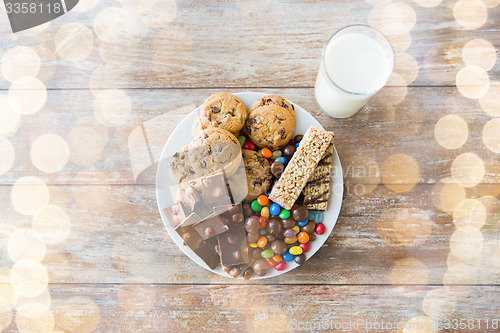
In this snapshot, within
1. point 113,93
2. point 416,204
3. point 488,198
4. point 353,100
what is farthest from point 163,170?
point 488,198

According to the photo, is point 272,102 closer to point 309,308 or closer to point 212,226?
point 212,226

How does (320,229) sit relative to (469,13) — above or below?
below

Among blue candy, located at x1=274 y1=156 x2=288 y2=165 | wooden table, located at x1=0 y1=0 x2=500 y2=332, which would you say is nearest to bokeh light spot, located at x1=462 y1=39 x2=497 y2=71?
wooden table, located at x1=0 y1=0 x2=500 y2=332

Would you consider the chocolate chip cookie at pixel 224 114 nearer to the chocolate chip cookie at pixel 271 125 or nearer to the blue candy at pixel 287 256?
the chocolate chip cookie at pixel 271 125

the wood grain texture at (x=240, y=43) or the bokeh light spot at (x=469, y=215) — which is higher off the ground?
the wood grain texture at (x=240, y=43)

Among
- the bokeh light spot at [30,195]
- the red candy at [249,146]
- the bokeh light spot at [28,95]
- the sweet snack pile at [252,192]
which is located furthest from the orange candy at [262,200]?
the bokeh light spot at [28,95]

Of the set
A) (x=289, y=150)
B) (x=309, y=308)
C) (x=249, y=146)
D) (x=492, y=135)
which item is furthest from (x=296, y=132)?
(x=492, y=135)

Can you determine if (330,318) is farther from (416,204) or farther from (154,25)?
(154,25)
